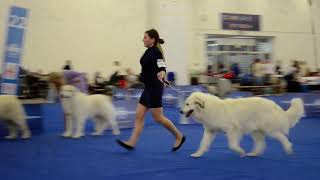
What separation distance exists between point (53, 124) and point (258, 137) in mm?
4876

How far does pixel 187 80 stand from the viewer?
19.3m

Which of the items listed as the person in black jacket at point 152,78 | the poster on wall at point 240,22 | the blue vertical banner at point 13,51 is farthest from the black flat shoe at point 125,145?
the poster on wall at point 240,22

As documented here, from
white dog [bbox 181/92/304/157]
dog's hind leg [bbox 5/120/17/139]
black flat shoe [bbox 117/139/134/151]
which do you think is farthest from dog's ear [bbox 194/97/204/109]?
dog's hind leg [bbox 5/120/17/139]

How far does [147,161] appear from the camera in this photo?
4680 mm

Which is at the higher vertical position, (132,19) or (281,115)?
(132,19)

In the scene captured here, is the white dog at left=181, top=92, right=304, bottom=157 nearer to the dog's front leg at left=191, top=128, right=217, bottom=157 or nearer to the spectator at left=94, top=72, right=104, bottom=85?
the dog's front leg at left=191, top=128, right=217, bottom=157

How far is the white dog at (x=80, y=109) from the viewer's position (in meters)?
6.92

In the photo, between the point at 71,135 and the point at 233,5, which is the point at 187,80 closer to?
the point at 233,5

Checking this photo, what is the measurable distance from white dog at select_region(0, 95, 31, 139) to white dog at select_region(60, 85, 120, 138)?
654 mm

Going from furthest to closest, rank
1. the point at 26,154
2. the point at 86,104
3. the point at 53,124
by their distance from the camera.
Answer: the point at 53,124, the point at 86,104, the point at 26,154

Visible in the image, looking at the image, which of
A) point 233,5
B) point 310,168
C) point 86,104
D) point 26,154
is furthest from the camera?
point 233,5

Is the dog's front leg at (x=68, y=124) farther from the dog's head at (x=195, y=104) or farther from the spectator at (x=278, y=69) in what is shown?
the spectator at (x=278, y=69)

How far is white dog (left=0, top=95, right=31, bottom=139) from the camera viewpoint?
6547 millimetres

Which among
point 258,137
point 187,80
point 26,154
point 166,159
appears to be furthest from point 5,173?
point 187,80
